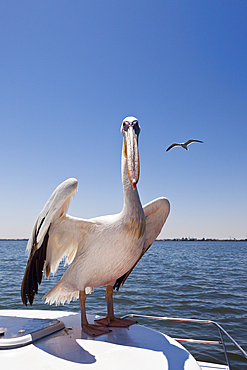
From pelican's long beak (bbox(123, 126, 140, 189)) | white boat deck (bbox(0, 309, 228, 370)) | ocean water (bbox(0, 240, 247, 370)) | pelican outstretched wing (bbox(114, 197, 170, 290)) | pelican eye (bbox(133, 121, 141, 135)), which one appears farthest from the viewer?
ocean water (bbox(0, 240, 247, 370))

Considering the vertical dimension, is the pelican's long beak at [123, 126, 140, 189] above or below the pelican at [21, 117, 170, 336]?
above

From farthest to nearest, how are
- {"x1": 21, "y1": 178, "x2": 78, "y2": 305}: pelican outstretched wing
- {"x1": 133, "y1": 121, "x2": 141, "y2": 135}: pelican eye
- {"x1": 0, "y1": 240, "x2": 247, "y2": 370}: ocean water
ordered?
{"x1": 0, "y1": 240, "x2": 247, "y2": 370}: ocean water, {"x1": 133, "y1": 121, "x2": 141, "y2": 135}: pelican eye, {"x1": 21, "y1": 178, "x2": 78, "y2": 305}: pelican outstretched wing

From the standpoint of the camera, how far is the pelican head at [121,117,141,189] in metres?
2.43

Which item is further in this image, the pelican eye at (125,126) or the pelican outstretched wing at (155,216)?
the pelican outstretched wing at (155,216)

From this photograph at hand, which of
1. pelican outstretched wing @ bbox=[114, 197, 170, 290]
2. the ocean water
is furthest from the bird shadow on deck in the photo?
the ocean water

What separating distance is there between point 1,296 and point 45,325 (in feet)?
22.2

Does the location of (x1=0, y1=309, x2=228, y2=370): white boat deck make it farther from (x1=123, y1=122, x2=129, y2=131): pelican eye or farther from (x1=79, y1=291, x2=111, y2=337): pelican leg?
(x1=123, y1=122, x2=129, y2=131): pelican eye

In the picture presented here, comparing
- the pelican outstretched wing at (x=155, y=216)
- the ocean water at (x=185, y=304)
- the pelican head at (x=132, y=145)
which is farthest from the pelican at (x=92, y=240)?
the ocean water at (x=185, y=304)

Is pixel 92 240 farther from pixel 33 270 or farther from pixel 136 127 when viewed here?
pixel 136 127

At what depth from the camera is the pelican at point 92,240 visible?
103 inches

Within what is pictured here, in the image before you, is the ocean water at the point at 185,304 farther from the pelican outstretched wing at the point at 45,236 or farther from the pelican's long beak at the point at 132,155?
the pelican's long beak at the point at 132,155

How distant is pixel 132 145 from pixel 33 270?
1.64 m

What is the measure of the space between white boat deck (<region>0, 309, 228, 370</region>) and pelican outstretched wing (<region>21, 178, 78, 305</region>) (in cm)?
59

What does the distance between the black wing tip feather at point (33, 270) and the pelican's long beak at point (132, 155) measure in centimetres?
106
